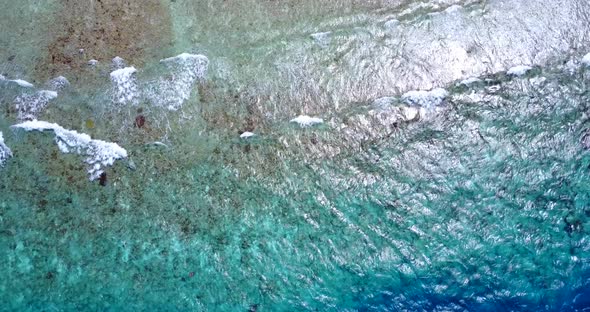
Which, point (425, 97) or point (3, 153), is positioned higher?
point (425, 97)

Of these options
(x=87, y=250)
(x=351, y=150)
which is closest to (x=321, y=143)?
(x=351, y=150)

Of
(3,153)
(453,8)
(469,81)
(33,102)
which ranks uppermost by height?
(453,8)

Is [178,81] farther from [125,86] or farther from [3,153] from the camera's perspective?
[3,153]

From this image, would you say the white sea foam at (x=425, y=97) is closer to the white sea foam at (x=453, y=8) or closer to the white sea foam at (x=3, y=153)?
the white sea foam at (x=453, y=8)

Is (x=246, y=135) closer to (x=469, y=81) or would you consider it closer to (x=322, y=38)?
(x=322, y=38)

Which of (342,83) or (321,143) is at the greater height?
(342,83)

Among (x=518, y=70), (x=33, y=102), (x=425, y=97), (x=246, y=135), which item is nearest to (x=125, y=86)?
(x=33, y=102)

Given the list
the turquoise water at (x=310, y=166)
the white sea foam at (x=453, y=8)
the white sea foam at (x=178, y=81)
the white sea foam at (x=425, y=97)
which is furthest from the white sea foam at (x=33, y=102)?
the white sea foam at (x=453, y=8)

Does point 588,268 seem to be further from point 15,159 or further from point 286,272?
point 15,159
